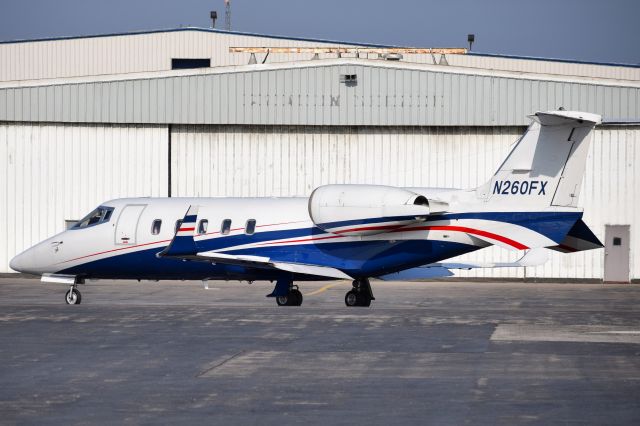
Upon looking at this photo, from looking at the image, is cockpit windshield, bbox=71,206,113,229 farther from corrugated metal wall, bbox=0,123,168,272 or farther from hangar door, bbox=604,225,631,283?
hangar door, bbox=604,225,631,283

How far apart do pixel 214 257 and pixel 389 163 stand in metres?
17.3

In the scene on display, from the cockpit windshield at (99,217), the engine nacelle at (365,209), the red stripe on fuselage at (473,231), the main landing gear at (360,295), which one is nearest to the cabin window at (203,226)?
the cockpit windshield at (99,217)

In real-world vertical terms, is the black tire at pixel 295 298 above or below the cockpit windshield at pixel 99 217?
below

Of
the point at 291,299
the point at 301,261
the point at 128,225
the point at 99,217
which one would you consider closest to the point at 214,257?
the point at 301,261

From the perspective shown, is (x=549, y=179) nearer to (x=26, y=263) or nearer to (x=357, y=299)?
(x=357, y=299)

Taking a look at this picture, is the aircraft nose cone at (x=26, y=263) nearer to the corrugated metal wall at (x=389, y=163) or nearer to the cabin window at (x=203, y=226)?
the cabin window at (x=203, y=226)

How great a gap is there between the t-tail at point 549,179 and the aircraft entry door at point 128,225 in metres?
Answer: 10.6

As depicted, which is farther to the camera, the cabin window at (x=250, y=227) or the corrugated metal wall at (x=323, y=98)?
the corrugated metal wall at (x=323, y=98)

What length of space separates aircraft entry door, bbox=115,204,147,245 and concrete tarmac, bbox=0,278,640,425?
1.96m

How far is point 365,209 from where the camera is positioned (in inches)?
1193

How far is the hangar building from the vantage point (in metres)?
46.1

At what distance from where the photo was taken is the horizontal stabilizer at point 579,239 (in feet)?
95.2

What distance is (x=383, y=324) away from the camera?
27594 millimetres

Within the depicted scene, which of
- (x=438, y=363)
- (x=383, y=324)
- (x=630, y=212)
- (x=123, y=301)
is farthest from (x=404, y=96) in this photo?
(x=438, y=363)
